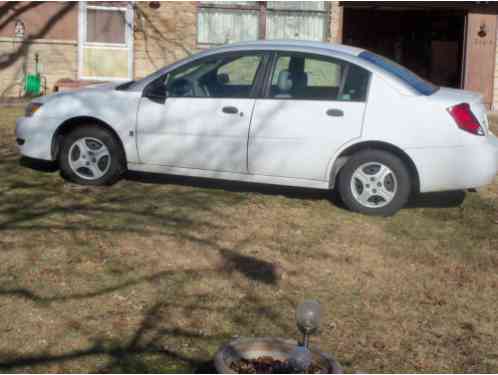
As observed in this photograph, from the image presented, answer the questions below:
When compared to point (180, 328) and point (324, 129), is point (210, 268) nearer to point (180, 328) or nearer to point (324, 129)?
point (180, 328)

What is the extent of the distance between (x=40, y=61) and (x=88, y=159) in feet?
36.0

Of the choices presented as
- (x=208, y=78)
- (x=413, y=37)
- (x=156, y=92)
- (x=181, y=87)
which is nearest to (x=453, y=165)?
(x=208, y=78)

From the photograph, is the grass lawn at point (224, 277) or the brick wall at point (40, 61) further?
the brick wall at point (40, 61)

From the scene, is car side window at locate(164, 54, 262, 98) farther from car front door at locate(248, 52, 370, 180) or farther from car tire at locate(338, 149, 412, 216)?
car tire at locate(338, 149, 412, 216)

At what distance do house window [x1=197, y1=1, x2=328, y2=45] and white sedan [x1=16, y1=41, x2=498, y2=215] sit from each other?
10.2 m

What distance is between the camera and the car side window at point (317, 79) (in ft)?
27.0

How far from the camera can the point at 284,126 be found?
8.27m

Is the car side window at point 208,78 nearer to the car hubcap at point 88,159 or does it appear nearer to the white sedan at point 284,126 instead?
the white sedan at point 284,126

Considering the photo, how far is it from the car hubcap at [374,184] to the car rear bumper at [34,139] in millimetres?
3155

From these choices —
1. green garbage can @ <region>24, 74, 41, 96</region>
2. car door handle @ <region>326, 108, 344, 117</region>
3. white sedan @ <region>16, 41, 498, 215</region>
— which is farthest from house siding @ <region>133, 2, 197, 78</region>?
car door handle @ <region>326, 108, 344, 117</region>

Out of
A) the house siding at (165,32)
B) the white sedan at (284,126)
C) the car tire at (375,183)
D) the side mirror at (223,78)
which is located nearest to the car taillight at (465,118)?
the white sedan at (284,126)

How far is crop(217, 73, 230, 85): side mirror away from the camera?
8646 mm

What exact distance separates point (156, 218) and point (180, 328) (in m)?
2.48

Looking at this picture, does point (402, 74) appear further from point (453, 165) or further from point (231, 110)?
point (231, 110)
